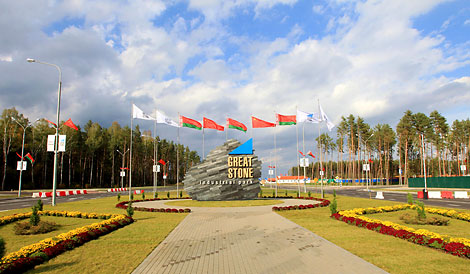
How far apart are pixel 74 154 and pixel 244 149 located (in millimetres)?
59196

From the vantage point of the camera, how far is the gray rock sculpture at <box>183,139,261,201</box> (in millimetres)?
30203

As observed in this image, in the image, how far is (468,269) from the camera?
25.0ft

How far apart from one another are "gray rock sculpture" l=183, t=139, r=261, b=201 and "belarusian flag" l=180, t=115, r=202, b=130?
15.0 feet

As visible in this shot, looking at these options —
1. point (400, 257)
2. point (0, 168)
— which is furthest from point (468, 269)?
point (0, 168)

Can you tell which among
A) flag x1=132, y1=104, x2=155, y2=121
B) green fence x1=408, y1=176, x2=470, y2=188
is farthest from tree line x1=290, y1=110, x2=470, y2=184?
flag x1=132, y1=104, x2=155, y2=121

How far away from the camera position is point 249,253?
9.67 meters

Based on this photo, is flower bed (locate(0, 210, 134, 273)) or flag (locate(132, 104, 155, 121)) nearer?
flower bed (locate(0, 210, 134, 273))

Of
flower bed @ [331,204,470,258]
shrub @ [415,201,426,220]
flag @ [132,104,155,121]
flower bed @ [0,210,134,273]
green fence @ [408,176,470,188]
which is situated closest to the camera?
flower bed @ [0,210,134,273]

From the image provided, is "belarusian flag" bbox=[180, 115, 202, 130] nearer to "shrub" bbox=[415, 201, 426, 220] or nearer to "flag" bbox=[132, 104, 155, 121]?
"flag" bbox=[132, 104, 155, 121]

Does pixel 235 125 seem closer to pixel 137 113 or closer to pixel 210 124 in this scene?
pixel 210 124

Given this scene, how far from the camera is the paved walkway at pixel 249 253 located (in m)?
7.93

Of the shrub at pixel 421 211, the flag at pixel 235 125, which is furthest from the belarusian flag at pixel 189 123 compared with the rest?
the shrub at pixel 421 211

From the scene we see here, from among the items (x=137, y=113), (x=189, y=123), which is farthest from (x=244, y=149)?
(x=137, y=113)

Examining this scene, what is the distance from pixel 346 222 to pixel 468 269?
8.51 metres
